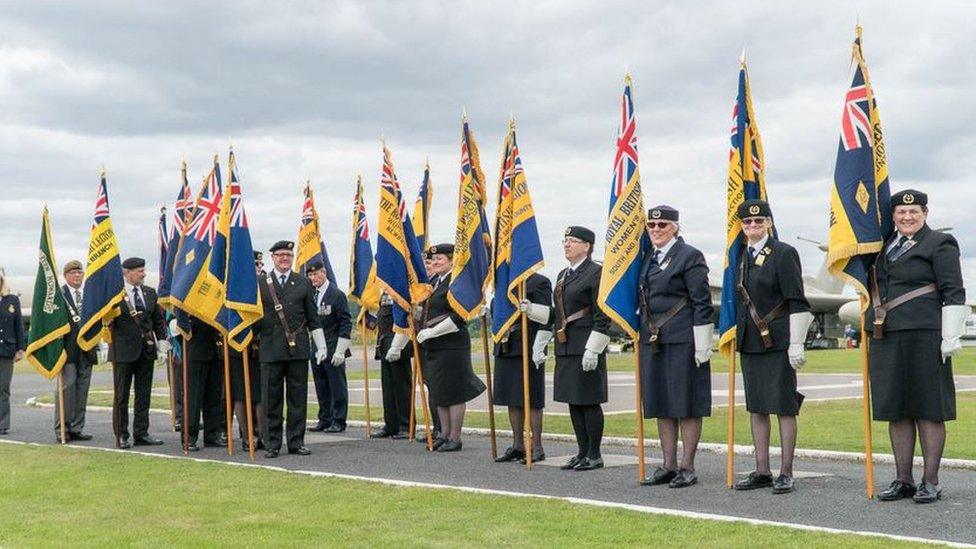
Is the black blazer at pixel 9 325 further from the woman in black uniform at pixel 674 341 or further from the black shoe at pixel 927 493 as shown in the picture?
the black shoe at pixel 927 493

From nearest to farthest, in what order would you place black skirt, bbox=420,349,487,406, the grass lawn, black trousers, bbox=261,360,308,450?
the grass lawn, black trousers, bbox=261,360,308,450, black skirt, bbox=420,349,487,406

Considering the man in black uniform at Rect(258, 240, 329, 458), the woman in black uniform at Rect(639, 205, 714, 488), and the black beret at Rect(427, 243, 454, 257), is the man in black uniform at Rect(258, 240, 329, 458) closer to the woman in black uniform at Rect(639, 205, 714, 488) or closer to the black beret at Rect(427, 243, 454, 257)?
the black beret at Rect(427, 243, 454, 257)

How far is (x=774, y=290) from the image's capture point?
780cm

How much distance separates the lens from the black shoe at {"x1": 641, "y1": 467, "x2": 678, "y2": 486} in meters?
8.41

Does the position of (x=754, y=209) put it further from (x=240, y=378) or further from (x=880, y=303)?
(x=240, y=378)

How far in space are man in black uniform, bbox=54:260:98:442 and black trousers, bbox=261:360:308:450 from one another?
343 cm

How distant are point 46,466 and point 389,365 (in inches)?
156

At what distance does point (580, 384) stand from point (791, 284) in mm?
2200

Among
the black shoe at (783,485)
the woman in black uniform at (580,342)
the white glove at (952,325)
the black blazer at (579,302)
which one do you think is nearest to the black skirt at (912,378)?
the white glove at (952,325)

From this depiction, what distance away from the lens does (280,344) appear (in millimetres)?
10773

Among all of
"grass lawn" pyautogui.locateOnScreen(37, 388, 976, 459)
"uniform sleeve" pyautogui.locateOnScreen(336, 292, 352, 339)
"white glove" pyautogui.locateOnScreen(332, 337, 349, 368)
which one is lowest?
"grass lawn" pyautogui.locateOnScreen(37, 388, 976, 459)

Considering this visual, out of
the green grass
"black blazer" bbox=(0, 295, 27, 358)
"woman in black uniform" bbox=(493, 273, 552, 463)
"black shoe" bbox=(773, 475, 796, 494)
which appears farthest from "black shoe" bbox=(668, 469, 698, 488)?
"black blazer" bbox=(0, 295, 27, 358)

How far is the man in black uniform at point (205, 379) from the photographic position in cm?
1169

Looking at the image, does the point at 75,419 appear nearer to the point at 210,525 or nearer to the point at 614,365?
the point at 210,525
